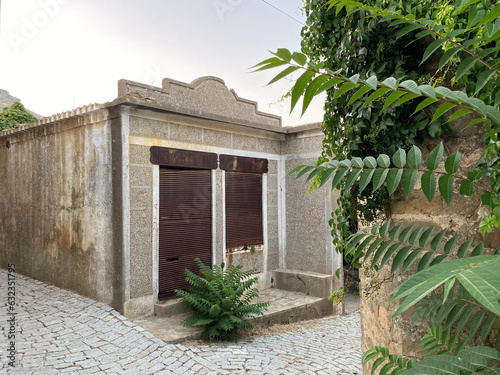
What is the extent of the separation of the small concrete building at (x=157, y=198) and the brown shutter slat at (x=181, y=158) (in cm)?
2

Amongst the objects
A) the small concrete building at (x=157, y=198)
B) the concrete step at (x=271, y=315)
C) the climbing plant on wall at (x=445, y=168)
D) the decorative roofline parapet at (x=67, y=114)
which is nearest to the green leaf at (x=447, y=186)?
the climbing plant on wall at (x=445, y=168)

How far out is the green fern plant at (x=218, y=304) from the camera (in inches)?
229

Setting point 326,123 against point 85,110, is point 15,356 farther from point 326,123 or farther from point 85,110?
point 326,123

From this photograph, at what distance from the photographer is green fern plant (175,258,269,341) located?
5805 millimetres

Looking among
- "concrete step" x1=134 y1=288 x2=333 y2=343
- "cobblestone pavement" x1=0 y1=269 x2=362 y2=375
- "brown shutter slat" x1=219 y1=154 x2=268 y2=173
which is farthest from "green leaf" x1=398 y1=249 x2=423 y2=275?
"brown shutter slat" x1=219 y1=154 x2=268 y2=173

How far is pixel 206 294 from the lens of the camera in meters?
6.35

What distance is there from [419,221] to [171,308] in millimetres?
5349

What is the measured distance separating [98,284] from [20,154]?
13.4ft

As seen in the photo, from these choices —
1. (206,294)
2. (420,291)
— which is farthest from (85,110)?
(420,291)

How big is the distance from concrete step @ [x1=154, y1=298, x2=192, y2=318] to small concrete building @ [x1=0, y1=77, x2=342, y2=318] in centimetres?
14

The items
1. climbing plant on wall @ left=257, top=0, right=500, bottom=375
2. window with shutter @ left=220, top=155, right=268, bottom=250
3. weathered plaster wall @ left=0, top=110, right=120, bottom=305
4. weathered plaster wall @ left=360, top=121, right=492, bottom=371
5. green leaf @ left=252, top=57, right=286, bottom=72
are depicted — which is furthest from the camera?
window with shutter @ left=220, top=155, right=268, bottom=250

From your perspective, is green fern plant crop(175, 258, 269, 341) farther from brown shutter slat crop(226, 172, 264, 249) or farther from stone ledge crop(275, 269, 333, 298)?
stone ledge crop(275, 269, 333, 298)

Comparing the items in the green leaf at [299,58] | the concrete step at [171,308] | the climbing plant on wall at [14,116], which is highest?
the climbing plant on wall at [14,116]

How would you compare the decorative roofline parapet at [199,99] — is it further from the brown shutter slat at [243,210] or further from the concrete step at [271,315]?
the concrete step at [271,315]
